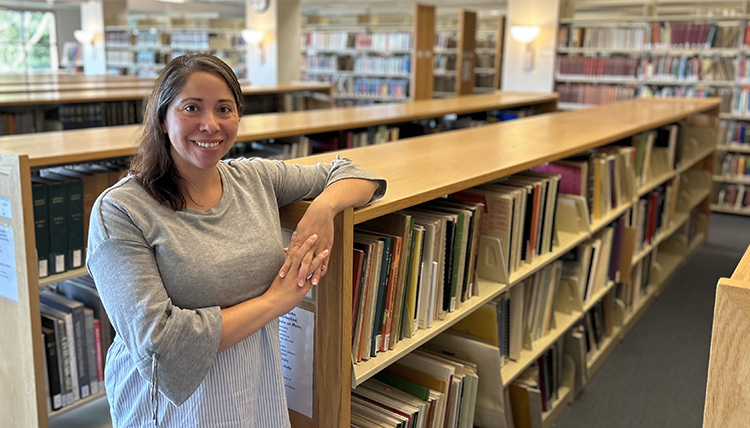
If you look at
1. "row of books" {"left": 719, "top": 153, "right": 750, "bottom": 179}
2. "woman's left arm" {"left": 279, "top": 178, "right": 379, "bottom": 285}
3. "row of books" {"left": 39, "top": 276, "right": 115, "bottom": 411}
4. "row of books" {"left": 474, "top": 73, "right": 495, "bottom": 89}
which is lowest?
"row of books" {"left": 39, "top": 276, "right": 115, "bottom": 411}

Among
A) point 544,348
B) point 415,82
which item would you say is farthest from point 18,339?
point 415,82

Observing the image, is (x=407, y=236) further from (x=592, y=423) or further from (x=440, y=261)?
(x=592, y=423)

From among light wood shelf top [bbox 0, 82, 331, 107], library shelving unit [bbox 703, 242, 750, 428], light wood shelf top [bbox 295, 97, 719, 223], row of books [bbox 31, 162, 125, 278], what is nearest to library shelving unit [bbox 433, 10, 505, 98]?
light wood shelf top [bbox 0, 82, 331, 107]

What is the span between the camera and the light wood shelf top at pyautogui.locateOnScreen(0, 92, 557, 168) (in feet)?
6.57

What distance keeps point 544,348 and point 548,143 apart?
77cm

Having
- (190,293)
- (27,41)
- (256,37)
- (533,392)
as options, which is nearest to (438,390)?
(533,392)

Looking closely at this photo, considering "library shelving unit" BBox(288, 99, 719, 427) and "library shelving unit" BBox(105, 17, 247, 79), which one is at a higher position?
"library shelving unit" BBox(105, 17, 247, 79)

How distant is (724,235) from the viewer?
18.0 feet

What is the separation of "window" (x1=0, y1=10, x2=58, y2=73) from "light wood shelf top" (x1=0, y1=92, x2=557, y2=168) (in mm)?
13660

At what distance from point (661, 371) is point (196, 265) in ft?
8.74

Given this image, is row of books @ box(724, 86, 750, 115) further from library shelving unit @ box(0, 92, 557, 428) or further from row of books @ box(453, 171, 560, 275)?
library shelving unit @ box(0, 92, 557, 428)

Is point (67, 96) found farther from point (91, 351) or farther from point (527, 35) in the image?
point (527, 35)

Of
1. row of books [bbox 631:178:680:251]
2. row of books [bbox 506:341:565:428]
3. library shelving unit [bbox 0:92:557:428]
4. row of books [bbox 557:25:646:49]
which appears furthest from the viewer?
row of books [bbox 557:25:646:49]

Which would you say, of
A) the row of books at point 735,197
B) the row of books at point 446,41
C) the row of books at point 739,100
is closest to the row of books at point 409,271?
the row of books at point 739,100
